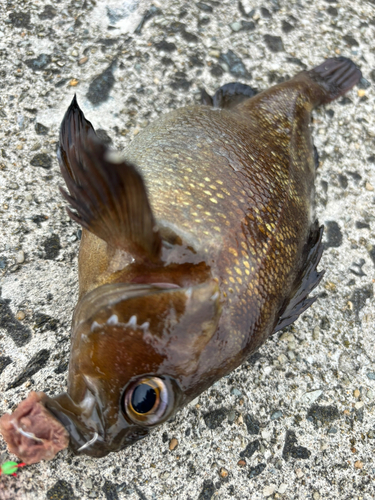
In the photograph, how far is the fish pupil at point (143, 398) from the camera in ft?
5.27

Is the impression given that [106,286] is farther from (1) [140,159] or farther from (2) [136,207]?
(1) [140,159]

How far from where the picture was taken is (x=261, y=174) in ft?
6.92

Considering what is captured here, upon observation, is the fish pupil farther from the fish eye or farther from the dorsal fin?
the dorsal fin

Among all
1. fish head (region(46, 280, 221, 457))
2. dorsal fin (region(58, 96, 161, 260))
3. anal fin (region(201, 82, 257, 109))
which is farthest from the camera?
anal fin (region(201, 82, 257, 109))

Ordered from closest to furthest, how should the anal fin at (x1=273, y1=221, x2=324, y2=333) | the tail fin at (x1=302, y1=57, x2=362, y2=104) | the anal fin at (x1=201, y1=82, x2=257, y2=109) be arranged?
the anal fin at (x1=273, y1=221, x2=324, y2=333), the anal fin at (x1=201, y1=82, x2=257, y2=109), the tail fin at (x1=302, y1=57, x2=362, y2=104)

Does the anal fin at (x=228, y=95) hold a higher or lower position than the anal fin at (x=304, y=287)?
higher

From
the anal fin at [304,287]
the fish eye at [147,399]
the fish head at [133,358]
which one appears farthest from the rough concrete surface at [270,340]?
the fish eye at [147,399]

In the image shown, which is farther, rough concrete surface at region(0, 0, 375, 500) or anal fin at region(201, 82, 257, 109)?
anal fin at region(201, 82, 257, 109)

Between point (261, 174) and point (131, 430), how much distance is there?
4.50ft

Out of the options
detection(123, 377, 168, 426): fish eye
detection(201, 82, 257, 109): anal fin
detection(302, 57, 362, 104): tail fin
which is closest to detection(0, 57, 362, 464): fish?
detection(123, 377, 168, 426): fish eye

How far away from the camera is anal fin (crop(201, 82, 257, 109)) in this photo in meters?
A: 3.07

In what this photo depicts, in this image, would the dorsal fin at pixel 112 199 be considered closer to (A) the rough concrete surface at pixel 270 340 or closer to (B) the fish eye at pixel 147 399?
(B) the fish eye at pixel 147 399

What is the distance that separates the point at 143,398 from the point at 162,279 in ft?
1.57

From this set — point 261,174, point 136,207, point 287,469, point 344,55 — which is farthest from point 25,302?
point 344,55
